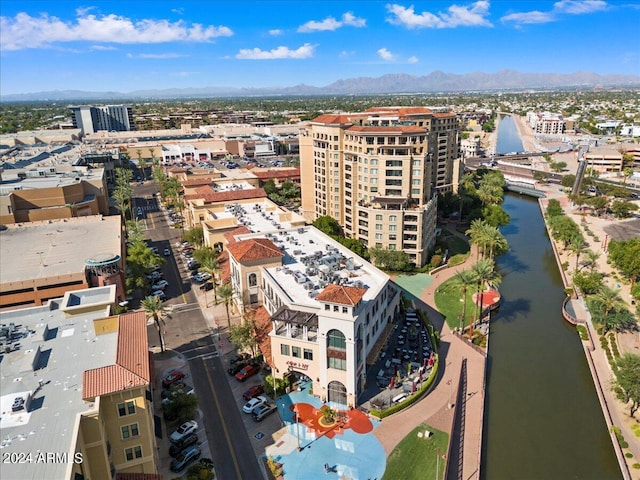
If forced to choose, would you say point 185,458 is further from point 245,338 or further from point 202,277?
point 202,277

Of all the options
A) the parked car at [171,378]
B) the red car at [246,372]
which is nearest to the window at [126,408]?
the parked car at [171,378]

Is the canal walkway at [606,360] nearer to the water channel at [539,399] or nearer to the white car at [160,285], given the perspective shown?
the water channel at [539,399]

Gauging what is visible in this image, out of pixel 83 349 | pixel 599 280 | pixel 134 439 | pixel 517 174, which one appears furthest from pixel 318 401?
pixel 517 174

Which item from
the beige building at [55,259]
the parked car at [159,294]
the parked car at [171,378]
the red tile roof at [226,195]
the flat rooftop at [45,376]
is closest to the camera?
the flat rooftop at [45,376]

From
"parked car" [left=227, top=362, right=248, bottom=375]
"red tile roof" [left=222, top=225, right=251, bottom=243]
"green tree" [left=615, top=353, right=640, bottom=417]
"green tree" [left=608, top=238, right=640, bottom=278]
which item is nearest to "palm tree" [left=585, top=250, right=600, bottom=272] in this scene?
"green tree" [left=608, top=238, right=640, bottom=278]

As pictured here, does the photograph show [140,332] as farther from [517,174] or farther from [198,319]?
[517,174]

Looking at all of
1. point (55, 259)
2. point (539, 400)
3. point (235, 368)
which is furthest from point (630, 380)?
point (55, 259)

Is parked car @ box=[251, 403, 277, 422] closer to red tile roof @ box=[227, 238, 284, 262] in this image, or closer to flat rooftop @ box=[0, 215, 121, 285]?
red tile roof @ box=[227, 238, 284, 262]
